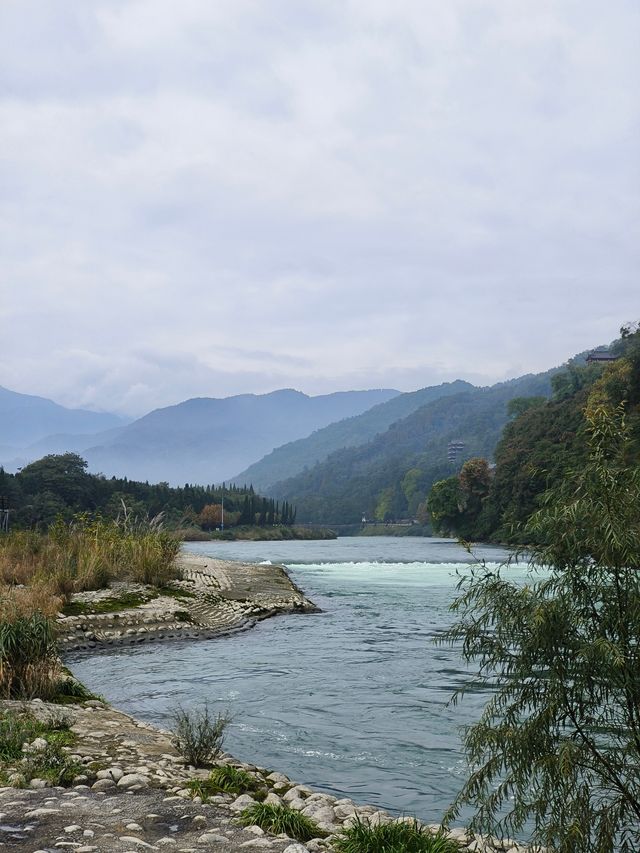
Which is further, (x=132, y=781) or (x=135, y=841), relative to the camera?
(x=132, y=781)

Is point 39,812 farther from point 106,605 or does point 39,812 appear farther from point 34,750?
point 106,605

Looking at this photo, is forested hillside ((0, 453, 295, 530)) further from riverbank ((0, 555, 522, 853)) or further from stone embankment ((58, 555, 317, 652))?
riverbank ((0, 555, 522, 853))

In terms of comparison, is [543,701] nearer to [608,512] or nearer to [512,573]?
[608,512]

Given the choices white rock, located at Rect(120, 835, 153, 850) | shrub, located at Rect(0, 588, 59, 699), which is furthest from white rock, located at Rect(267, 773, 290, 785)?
shrub, located at Rect(0, 588, 59, 699)

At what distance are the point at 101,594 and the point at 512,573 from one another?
31.6 meters

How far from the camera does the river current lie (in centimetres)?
934

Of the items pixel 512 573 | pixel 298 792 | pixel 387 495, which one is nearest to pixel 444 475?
pixel 387 495

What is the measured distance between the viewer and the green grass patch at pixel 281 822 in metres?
5.67

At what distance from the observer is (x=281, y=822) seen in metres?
5.69

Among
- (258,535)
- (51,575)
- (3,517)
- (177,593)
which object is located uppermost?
(3,517)

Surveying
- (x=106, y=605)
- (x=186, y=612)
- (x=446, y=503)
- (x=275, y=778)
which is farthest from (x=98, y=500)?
(x=275, y=778)

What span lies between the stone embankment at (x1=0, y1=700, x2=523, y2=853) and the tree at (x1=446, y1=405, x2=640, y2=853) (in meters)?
1.16

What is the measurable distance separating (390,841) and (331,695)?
8.48 meters

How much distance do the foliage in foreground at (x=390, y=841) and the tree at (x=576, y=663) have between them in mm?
413
